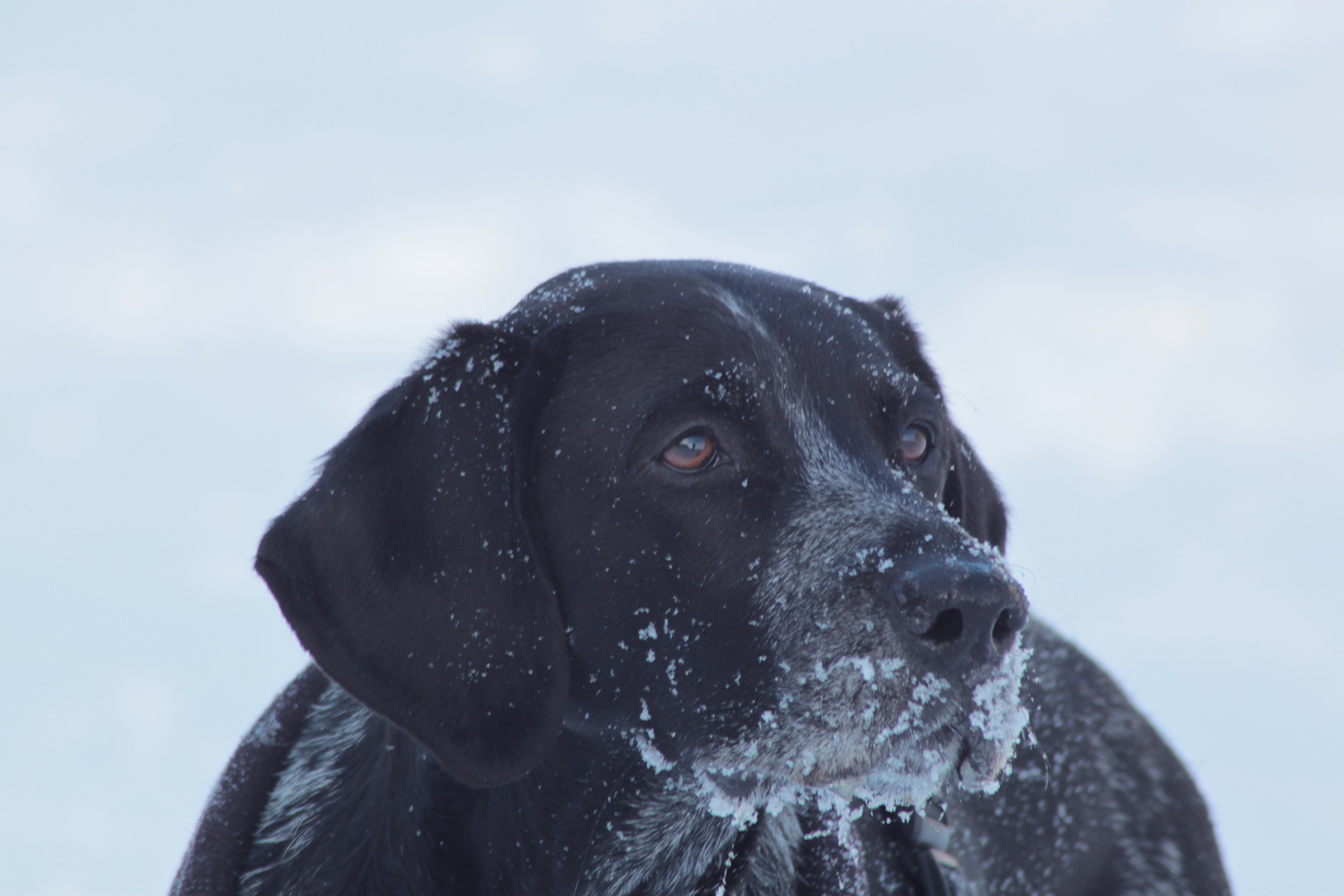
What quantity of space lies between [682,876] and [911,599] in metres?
1.00

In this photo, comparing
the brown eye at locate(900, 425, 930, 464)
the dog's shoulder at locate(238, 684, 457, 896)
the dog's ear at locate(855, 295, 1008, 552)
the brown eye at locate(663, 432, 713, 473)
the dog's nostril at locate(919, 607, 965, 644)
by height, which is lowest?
the dog's shoulder at locate(238, 684, 457, 896)

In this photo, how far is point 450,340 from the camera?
281cm

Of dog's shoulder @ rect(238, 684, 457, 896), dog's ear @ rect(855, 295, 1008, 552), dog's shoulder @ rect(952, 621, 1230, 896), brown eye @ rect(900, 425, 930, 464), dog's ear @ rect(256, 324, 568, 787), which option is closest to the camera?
dog's ear @ rect(256, 324, 568, 787)

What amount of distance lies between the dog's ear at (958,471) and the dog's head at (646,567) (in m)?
0.58

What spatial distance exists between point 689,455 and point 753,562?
0.81 feet

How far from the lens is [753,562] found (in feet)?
8.34

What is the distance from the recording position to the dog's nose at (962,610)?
2252mm

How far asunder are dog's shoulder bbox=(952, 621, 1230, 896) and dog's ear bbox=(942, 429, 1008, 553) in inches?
21.2

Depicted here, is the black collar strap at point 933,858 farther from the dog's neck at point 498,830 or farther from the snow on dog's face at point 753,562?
the snow on dog's face at point 753,562

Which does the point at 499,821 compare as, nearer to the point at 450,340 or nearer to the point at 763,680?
the point at 763,680

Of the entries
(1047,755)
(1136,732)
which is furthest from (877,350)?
(1136,732)

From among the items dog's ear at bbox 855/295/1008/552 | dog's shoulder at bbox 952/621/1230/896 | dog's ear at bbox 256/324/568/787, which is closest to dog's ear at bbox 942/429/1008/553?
dog's ear at bbox 855/295/1008/552

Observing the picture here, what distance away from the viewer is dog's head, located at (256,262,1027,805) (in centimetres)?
243

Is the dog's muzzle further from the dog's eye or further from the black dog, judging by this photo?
the dog's eye
